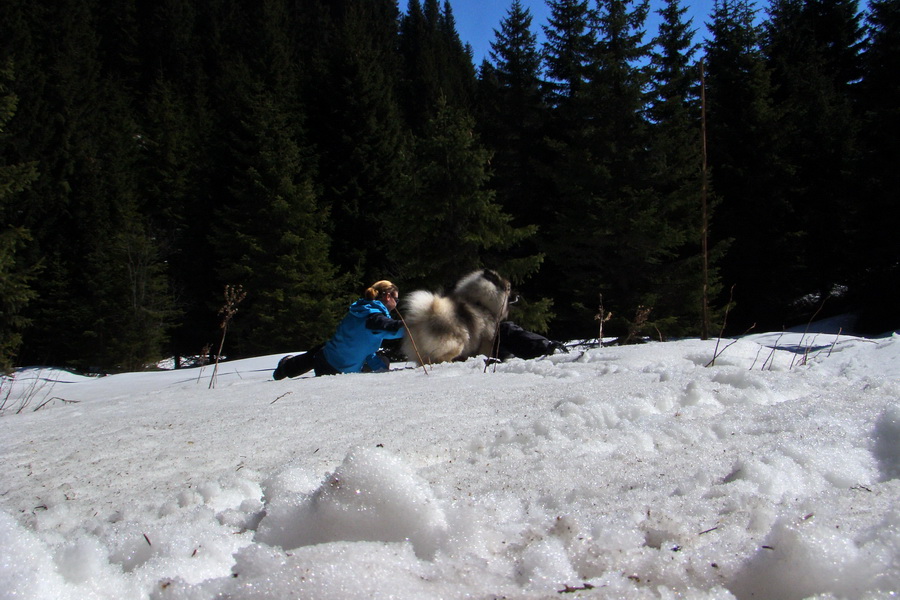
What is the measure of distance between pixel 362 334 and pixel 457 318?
91 cm

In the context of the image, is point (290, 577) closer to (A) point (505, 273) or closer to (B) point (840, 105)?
(A) point (505, 273)

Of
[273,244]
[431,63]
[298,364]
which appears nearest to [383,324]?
[298,364]

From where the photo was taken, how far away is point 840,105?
17406 mm

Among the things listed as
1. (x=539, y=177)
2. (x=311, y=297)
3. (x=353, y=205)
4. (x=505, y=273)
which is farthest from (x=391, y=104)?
(x=505, y=273)

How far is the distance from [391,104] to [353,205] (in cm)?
587

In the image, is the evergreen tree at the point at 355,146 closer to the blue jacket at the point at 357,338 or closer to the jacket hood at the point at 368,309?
the blue jacket at the point at 357,338

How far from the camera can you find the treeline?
13.5 metres

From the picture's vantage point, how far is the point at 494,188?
62.4 feet

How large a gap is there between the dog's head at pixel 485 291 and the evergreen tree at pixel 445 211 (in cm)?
679

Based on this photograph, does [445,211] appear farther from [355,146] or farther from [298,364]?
[355,146]

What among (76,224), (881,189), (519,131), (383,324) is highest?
(519,131)

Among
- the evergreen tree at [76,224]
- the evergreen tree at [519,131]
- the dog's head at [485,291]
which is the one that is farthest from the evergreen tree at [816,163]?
the evergreen tree at [76,224]

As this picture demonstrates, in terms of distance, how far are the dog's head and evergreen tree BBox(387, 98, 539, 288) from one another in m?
6.79

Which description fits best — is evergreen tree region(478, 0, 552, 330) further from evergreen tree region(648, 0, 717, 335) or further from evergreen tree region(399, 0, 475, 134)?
evergreen tree region(399, 0, 475, 134)
